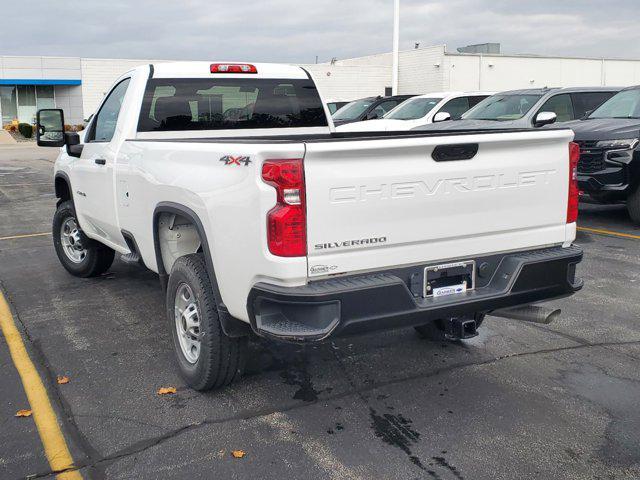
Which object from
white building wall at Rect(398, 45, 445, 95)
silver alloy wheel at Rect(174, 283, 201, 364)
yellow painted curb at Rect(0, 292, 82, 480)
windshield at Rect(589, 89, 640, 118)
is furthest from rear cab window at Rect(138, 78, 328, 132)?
white building wall at Rect(398, 45, 445, 95)

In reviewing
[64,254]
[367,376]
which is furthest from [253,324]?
[64,254]

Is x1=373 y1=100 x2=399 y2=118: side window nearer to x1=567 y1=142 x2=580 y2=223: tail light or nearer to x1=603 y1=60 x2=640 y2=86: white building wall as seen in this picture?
x1=567 y1=142 x2=580 y2=223: tail light

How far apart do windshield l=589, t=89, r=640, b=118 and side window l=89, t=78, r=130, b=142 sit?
305 inches

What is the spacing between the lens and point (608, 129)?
972 centimetres

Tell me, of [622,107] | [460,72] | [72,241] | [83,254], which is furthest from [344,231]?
[460,72]

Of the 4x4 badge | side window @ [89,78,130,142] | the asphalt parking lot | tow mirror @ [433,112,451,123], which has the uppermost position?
side window @ [89,78,130,142]

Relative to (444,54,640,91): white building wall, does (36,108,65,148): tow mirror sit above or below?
below

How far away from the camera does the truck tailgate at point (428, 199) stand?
343cm

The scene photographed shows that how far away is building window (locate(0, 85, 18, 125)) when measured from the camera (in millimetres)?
46531

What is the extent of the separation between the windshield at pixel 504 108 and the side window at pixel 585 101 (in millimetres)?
810

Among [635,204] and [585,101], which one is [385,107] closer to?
[585,101]

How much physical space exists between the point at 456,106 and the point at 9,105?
39.7 m

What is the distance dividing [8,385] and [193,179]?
73.0 inches

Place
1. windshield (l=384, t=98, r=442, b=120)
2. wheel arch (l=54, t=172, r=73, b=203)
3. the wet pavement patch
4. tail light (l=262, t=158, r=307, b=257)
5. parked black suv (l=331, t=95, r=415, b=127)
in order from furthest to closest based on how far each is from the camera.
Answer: parked black suv (l=331, t=95, r=415, b=127)
windshield (l=384, t=98, r=442, b=120)
wheel arch (l=54, t=172, r=73, b=203)
the wet pavement patch
tail light (l=262, t=158, r=307, b=257)
